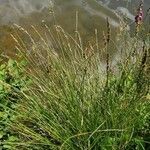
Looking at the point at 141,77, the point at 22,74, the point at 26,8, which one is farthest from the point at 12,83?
the point at 26,8

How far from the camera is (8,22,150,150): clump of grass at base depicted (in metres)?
4.21

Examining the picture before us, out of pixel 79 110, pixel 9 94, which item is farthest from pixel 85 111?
pixel 9 94

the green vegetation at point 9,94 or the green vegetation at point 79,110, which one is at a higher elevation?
the green vegetation at point 79,110

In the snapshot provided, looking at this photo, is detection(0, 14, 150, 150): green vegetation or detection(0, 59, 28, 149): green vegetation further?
detection(0, 59, 28, 149): green vegetation

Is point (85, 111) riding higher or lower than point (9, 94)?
higher

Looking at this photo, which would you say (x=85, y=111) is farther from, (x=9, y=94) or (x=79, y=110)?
(x=9, y=94)

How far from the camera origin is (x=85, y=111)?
437 cm

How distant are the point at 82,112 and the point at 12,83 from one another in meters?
0.88

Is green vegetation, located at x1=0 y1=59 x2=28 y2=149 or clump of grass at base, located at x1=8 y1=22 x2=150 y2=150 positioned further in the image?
green vegetation, located at x1=0 y1=59 x2=28 y2=149

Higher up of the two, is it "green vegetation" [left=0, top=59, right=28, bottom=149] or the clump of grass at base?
the clump of grass at base

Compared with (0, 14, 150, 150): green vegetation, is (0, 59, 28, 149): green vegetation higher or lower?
lower

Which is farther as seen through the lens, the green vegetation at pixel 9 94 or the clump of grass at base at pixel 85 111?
the green vegetation at pixel 9 94

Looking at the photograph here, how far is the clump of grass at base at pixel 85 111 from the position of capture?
13.8ft

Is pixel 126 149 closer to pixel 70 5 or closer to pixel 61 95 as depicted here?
pixel 61 95
